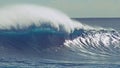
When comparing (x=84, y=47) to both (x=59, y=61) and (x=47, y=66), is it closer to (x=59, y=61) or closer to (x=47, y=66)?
(x=59, y=61)

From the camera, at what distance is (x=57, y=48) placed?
25.7m

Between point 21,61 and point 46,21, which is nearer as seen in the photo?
point 21,61

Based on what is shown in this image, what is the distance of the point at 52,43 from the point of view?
2656cm

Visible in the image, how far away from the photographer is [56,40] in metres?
27.3

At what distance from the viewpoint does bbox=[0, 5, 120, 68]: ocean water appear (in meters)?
21.7

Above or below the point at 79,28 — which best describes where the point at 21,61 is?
below

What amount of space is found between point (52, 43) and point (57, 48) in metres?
1.00

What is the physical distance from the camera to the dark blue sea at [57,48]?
21.3 metres

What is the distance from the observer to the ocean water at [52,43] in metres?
21.7

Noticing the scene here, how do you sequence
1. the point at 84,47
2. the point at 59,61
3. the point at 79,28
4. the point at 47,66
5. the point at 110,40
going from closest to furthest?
the point at 47,66
the point at 59,61
the point at 84,47
the point at 110,40
the point at 79,28

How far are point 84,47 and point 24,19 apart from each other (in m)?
6.00

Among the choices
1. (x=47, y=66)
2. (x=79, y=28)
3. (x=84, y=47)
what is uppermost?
(x=79, y=28)

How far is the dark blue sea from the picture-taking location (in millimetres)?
21344

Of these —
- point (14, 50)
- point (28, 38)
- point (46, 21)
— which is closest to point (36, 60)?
point (14, 50)
